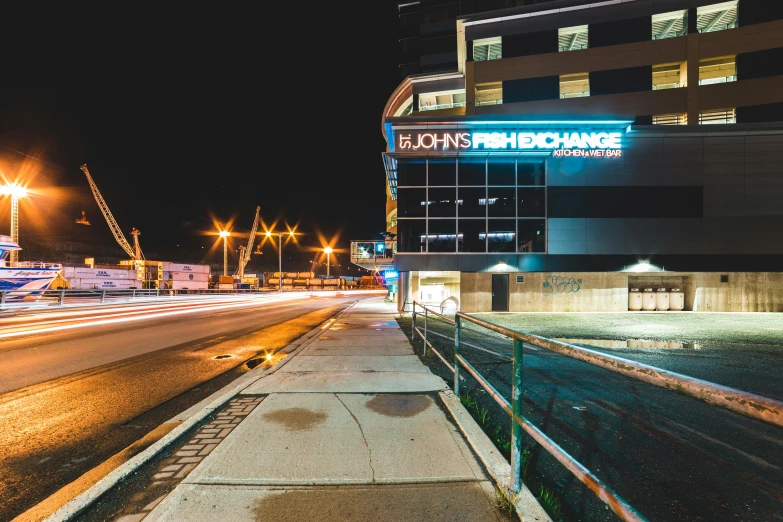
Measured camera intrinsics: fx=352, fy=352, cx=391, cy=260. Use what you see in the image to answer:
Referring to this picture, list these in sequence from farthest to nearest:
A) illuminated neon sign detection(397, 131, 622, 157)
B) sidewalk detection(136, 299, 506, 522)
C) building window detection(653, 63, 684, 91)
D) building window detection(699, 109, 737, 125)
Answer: building window detection(653, 63, 684, 91) → building window detection(699, 109, 737, 125) → illuminated neon sign detection(397, 131, 622, 157) → sidewalk detection(136, 299, 506, 522)

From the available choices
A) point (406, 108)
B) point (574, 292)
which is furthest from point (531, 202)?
point (406, 108)

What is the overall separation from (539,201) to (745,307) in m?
13.3

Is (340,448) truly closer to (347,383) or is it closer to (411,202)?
(347,383)

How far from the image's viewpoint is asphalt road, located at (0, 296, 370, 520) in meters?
3.35

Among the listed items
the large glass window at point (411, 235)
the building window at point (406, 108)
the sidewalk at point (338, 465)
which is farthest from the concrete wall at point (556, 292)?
the building window at point (406, 108)

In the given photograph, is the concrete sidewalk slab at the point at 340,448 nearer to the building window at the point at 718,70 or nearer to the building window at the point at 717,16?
the building window at the point at 718,70

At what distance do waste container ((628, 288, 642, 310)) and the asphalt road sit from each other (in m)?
19.9

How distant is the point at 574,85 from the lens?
23109 millimetres

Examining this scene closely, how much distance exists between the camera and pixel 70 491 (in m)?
2.81

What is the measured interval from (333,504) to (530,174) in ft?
70.2

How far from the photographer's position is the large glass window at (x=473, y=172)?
68.2 feet

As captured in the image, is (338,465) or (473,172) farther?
(473,172)

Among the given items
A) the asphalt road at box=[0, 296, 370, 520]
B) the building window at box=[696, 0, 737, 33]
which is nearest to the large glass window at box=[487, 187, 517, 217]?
the asphalt road at box=[0, 296, 370, 520]

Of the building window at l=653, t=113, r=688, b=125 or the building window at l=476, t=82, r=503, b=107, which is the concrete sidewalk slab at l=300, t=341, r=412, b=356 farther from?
the building window at l=653, t=113, r=688, b=125
